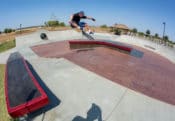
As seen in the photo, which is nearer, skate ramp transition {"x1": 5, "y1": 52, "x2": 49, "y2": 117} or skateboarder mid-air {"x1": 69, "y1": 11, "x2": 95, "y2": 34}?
skate ramp transition {"x1": 5, "y1": 52, "x2": 49, "y2": 117}

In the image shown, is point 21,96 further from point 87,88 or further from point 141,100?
point 141,100

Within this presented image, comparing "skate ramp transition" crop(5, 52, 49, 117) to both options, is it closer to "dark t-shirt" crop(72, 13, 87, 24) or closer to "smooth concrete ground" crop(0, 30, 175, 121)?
"smooth concrete ground" crop(0, 30, 175, 121)

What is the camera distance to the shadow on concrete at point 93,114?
5.11 metres

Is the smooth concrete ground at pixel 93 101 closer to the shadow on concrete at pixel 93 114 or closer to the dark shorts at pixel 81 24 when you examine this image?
the shadow on concrete at pixel 93 114

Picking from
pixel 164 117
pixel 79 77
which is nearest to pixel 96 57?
pixel 79 77

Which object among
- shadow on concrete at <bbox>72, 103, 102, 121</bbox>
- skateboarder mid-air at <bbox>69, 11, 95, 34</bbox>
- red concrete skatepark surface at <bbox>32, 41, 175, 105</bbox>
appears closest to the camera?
shadow on concrete at <bbox>72, 103, 102, 121</bbox>

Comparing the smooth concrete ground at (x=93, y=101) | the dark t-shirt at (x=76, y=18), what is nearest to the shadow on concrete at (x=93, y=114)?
the smooth concrete ground at (x=93, y=101)

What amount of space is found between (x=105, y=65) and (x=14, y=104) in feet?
16.7

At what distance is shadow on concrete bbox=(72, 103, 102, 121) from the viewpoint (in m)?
5.11

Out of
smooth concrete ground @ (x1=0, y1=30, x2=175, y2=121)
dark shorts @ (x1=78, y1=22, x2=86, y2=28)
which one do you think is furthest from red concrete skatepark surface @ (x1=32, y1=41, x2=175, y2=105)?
dark shorts @ (x1=78, y1=22, x2=86, y2=28)

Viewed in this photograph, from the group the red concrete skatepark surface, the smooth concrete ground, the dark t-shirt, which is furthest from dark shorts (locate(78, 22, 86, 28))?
the smooth concrete ground

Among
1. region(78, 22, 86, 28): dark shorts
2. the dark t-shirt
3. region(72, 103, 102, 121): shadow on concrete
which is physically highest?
the dark t-shirt

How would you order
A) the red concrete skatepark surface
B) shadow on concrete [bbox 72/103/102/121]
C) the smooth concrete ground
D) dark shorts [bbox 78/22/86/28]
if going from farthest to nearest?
dark shorts [bbox 78/22/86/28], the red concrete skatepark surface, the smooth concrete ground, shadow on concrete [bbox 72/103/102/121]

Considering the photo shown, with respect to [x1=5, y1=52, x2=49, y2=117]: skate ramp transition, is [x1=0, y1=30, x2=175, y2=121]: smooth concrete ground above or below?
below
